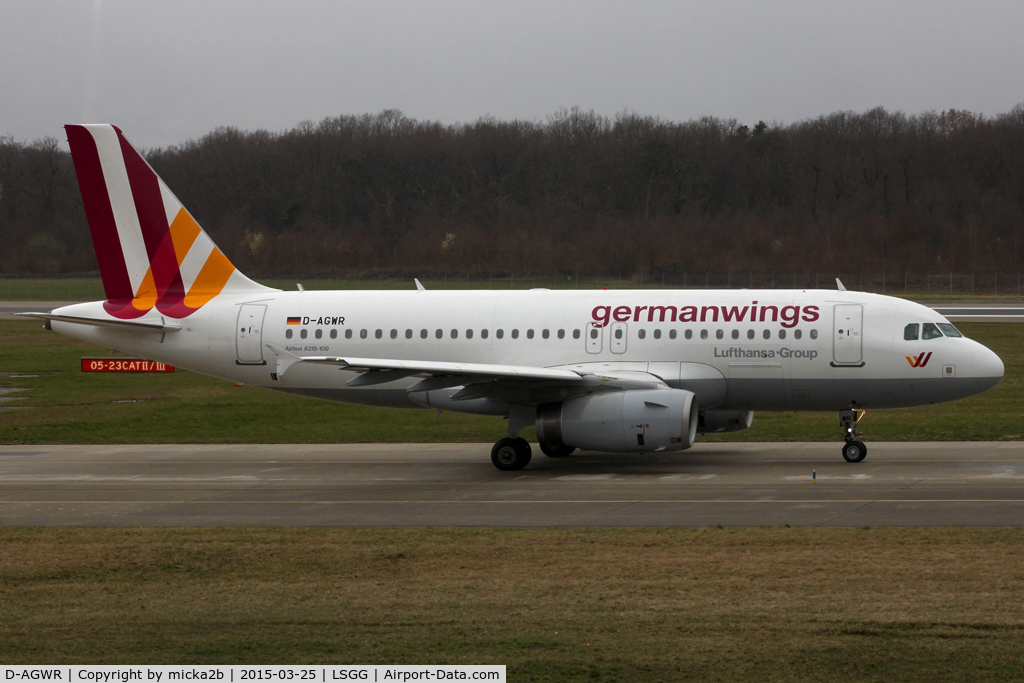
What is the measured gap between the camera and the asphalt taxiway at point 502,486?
18.5m

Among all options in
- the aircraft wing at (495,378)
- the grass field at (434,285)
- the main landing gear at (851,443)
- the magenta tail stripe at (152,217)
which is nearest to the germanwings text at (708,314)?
the aircraft wing at (495,378)

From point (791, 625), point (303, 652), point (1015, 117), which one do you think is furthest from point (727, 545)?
point (1015, 117)

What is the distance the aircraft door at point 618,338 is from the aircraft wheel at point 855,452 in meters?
5.12

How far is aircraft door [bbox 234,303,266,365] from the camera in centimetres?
2731

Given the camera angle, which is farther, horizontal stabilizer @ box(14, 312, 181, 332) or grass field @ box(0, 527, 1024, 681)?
horizontal stabilizer @ box(14, 312, 181, 332)

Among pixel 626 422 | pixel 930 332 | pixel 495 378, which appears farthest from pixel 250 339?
pixel 930 332

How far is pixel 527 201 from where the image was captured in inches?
3639

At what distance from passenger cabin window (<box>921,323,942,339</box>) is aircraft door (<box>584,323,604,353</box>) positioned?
677 cm

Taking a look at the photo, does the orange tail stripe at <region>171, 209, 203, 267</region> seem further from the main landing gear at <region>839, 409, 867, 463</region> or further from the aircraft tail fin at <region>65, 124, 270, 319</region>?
the main landing gear at <region>839, 409, 867, 463</region>

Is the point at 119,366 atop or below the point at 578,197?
below

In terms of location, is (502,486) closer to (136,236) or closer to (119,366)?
(136,236)

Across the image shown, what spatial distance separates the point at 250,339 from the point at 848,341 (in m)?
13.5

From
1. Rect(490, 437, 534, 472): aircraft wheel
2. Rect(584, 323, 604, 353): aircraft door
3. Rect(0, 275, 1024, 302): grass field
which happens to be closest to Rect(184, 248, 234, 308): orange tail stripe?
Rect(490, 437, 534, 472): aircraft wheel

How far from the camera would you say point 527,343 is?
2612 centimetres
